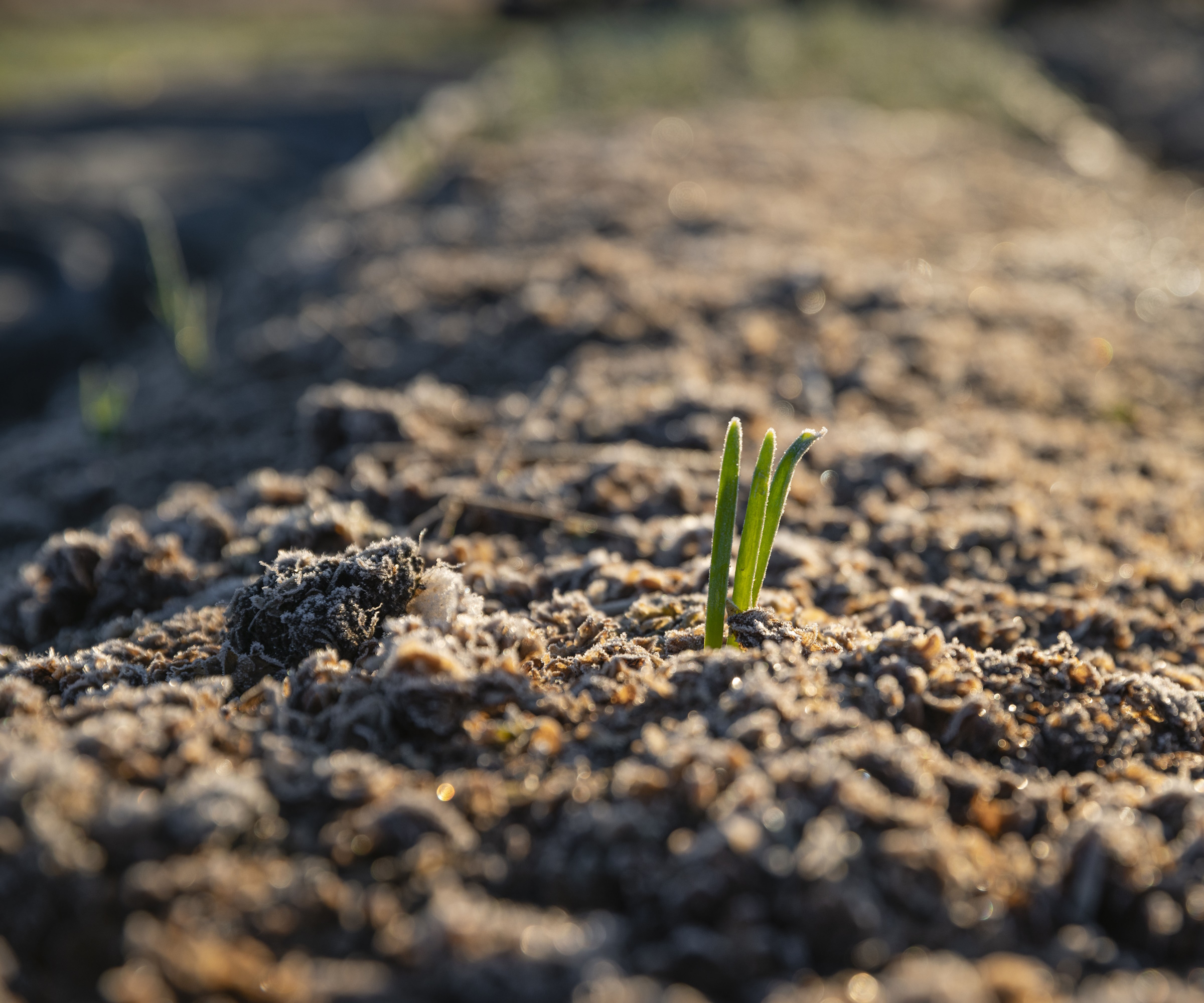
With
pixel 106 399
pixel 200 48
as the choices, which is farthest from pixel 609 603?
pixel 200 48

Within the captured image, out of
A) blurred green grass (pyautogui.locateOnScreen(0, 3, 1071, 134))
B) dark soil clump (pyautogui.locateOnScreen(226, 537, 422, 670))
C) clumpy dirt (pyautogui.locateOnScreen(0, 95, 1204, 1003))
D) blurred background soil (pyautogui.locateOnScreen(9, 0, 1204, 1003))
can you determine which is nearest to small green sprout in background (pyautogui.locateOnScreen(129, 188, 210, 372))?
blurred background soil (pyautogui.locateOnScreen(9, 0, 1204, 1003))

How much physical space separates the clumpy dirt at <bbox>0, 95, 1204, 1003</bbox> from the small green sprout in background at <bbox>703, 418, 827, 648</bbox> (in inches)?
4.1

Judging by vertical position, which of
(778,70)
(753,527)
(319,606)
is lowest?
(319,606)

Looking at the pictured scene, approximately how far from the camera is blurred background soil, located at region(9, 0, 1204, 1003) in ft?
3.48

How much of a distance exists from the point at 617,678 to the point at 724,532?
30 centimetres

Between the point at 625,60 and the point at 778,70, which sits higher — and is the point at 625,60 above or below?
above

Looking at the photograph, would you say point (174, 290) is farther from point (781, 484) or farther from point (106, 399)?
point (781, 484)

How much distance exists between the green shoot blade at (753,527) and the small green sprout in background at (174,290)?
2719 mm

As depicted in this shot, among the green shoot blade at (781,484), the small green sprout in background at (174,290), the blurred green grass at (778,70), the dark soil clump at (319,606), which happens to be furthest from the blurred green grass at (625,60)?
the green shoot blade at (781,484)

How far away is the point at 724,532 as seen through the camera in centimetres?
151

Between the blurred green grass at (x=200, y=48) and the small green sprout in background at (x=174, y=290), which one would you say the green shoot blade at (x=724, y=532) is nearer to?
the small green sprout in background at (x=174, y=290)

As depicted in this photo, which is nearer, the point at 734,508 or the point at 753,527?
the point at 734,508

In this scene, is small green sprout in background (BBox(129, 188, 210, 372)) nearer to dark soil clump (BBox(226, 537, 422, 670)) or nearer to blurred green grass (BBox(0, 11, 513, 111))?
dark soil clump (BBox(226, 537, 422, 670))

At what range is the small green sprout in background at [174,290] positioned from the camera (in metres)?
3.64
